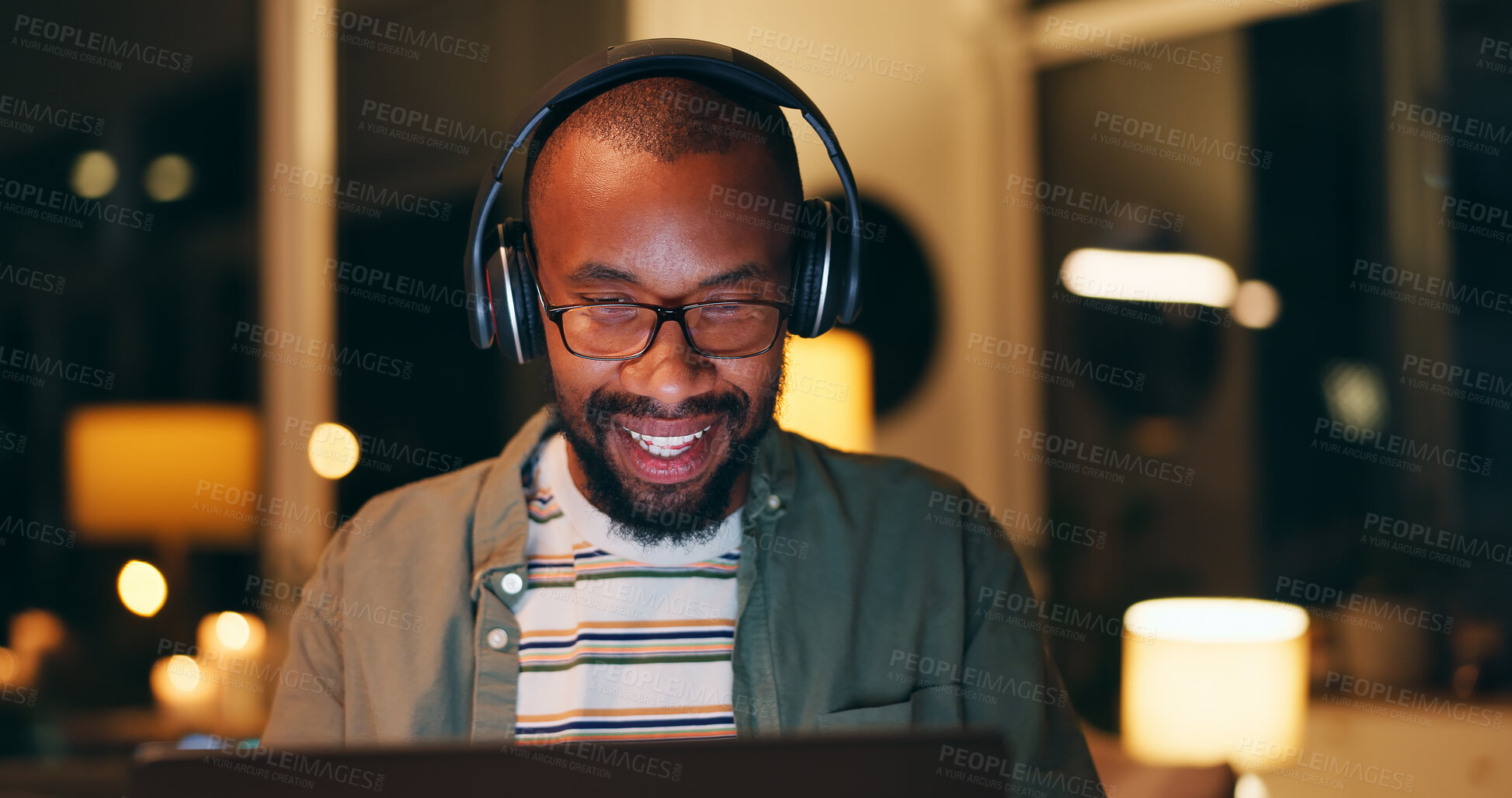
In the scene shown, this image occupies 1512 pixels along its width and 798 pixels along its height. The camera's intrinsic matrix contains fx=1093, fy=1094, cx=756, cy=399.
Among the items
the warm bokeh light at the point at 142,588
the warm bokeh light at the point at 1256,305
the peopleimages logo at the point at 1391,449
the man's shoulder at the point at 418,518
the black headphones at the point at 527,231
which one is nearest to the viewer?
the black headphones at the point at 527,231

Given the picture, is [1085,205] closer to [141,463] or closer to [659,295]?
[659,295]

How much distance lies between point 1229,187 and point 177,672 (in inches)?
117

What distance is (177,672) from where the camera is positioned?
2688 millimetres

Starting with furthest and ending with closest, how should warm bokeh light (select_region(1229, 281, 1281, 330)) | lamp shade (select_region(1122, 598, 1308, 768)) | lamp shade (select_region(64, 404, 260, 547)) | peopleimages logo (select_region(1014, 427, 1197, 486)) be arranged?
peopleimages logo (select_region(1014, 427, 1197, 486))
warm bokeh light (select_region(1229, 281, 1281, 330))
lamp shade (select_region(64, 404, 260, 547))
lamp shade (select_region(1122, 598, 1308, 768))

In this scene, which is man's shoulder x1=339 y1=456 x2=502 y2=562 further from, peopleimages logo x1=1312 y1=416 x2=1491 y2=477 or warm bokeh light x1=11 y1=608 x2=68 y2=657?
peopleimages logo x1=1312 y1=416 x2=1491 y2=477

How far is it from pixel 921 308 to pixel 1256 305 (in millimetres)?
924

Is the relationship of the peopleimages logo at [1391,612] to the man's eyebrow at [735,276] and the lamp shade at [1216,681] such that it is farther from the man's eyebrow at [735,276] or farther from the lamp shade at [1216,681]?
the man's eyebrow at [735,276]

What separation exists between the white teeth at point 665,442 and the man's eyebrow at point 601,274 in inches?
5.9

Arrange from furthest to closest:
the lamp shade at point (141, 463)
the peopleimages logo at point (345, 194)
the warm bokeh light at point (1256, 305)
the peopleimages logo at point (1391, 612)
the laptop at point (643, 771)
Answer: the peopleimages logo at point (345, 194) → the warm bokeh light at point (1256, 305) → the lamp shade at point (141, 463) → the peopleimages logo at point (1391, 612) → the laptop at point (643, 771)

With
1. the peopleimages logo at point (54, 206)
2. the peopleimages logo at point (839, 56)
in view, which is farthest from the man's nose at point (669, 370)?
the peopleimages logo at point (54, 206)

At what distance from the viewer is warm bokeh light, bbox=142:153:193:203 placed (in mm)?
3160

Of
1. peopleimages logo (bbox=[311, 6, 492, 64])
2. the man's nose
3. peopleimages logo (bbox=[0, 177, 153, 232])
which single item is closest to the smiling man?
the man's nose

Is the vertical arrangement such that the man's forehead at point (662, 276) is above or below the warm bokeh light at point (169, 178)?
below

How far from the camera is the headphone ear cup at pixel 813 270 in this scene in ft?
3.74
